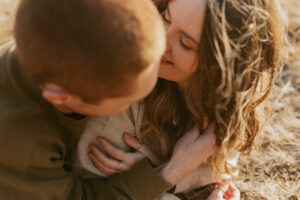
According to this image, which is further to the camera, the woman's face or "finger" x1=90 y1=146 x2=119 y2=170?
"finger" x1=90 y1=146 x2=119 y2=170

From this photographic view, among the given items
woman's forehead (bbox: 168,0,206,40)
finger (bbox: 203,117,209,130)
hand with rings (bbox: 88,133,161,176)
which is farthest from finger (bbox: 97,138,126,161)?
woman's forehead (bbox: 168,0,206,40)

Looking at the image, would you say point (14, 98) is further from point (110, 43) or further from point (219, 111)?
point (219, 111)

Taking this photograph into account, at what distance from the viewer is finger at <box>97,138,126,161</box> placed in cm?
219

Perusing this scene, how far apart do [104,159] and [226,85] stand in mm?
766

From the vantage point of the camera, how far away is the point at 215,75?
6.86 ft

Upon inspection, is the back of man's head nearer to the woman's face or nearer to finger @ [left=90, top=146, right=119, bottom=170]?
the woman's face

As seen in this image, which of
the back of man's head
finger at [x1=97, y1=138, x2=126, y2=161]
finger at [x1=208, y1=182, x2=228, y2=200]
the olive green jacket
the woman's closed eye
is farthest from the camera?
finger at [x1=208, y1=182, x2=228, y2=200]

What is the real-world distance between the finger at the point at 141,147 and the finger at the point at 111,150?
71mm

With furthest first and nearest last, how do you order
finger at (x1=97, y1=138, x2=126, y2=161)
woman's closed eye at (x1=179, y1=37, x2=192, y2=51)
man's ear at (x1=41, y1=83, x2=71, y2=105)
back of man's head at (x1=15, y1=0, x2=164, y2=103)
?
finger at (x1=97, y1=138, x2=126, y2=161) → woman's closed eye at (x1=179, y1=37, x2=192, y2=51) → man's ear at (x1=41, y1=83, x2=71, y2=105) → back of man's head at (x1=15, y1=0, x2=164, y2=103)

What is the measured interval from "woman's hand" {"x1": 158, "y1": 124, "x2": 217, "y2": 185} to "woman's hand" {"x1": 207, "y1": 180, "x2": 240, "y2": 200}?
0.32 meters

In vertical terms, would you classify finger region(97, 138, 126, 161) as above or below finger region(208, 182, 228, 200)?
above

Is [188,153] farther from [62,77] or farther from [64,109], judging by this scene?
[62,77]

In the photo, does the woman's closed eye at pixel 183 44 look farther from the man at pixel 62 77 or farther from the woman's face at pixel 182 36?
the man at pixel 62 77

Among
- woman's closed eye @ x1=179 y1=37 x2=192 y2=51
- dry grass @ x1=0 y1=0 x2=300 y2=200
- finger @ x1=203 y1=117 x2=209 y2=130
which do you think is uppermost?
woman's closed eye @ x1=179 y1=37 x2=192 y2=51
